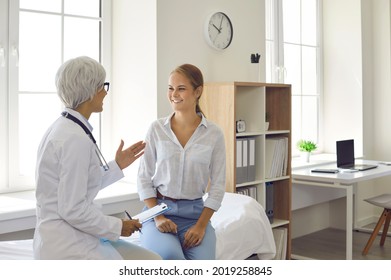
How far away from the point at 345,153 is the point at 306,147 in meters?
0.38

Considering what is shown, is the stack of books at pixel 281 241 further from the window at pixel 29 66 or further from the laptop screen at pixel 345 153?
the window at pixel 29 66

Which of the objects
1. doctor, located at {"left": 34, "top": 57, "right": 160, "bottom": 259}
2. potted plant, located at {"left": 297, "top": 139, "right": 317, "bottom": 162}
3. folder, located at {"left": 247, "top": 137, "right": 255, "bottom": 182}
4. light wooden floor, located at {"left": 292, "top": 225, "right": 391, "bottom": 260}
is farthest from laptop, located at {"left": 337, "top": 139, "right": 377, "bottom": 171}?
doctor, located at {"left": 34, "top": 57, "right": 160, "bottom": 259}

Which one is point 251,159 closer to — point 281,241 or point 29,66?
point 281,241

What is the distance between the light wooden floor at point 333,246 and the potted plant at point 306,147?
74cm

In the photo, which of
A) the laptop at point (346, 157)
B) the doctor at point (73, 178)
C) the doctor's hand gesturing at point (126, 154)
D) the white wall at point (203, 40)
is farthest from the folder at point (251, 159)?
the doctor at point (73, 178)

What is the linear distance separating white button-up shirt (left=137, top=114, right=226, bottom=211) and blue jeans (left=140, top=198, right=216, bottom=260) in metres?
0.05

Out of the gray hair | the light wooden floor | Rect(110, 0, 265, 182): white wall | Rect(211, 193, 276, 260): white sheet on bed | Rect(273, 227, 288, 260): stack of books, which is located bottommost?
the light wooden floor

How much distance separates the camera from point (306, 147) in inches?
179

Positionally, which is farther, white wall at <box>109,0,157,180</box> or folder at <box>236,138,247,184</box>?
folder at <box>236,138,247,184</box>

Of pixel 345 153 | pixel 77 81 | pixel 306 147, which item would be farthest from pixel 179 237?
pixel 306 147

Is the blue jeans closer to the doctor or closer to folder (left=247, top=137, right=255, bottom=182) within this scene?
the doctor

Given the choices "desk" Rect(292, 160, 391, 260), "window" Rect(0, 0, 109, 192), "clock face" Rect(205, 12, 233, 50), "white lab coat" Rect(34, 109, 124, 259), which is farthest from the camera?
"desk" Rect(292, 160, 391, 260)

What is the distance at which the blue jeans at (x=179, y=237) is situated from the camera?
84.4 inches

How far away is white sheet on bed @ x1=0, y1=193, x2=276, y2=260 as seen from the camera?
2.57m
